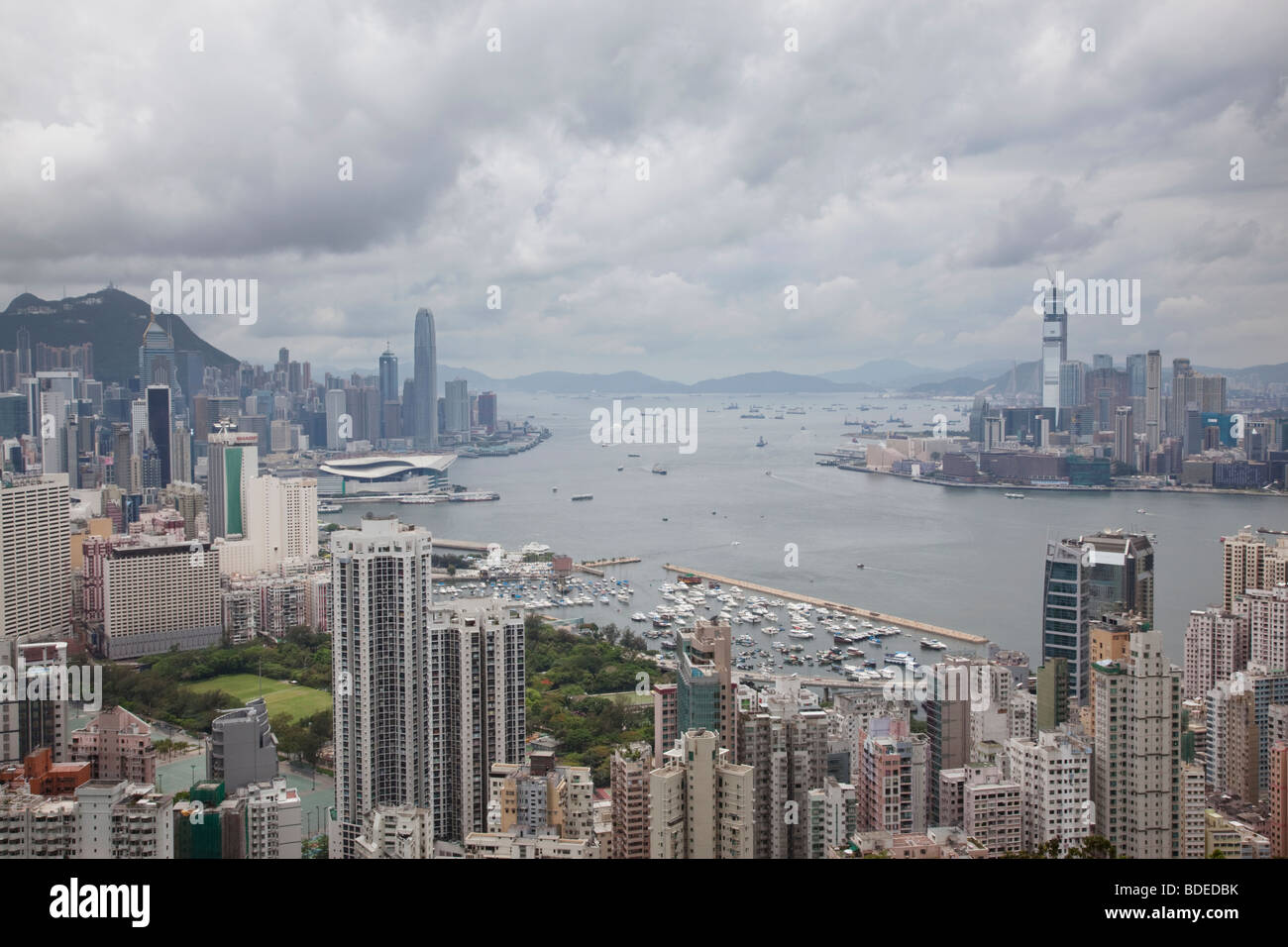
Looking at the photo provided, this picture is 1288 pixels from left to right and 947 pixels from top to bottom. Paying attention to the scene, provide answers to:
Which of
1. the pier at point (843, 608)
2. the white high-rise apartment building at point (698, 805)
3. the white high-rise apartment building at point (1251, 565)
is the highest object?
the white high-rise apartment building at point (1251, 565)

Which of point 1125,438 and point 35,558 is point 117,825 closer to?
point 35,558

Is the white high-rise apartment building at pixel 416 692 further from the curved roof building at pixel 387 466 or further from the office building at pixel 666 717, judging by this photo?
the curved roof building at pixel 387 466

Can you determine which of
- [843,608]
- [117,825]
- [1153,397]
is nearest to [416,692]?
[117,825]

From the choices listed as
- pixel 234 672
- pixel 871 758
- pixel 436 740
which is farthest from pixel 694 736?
pixel 234 672

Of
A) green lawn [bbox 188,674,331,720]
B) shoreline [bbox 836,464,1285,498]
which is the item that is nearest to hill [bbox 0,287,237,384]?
green lawn [bbox 188,674,331,720]

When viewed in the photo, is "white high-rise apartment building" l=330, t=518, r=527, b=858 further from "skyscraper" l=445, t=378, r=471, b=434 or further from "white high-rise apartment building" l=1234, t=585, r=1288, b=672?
Result: "skyscraper" l=445, t=378, r=471, b=434

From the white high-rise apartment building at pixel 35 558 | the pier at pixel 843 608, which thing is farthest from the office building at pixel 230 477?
the pier at pixel 843 608

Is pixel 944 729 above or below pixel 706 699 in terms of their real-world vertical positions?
below
